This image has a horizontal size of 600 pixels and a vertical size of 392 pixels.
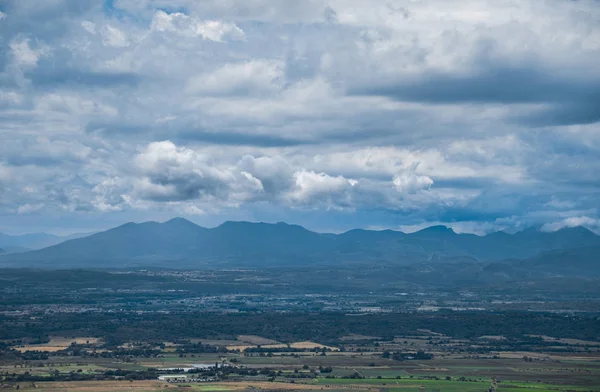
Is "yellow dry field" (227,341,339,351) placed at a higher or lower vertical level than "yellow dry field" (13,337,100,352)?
lower

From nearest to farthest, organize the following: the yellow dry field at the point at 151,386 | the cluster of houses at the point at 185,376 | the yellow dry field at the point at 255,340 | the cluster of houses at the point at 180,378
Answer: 1. the yellow dry field at the point at 151,386
2. the cluster of houses at the point at 180,378
3. the cluster of houses at the point at 185,376
4. the yellow dry field at the point at 255,340

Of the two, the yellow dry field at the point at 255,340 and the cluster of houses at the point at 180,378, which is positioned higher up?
A: the yellow dry field at the point at 255,340

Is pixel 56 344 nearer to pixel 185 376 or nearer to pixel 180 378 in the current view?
pixel 185 376

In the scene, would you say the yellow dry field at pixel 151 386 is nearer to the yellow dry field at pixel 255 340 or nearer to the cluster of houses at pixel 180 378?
the cluster of houses at pixel 180 378

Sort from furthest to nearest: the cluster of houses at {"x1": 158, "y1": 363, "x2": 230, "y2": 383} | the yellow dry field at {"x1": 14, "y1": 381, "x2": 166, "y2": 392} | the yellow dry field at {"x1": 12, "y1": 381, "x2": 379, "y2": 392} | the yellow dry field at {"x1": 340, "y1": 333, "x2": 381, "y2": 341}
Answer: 1. the yellow dry field at {"x1": 340, "y1": 333, "x2": 381, "y2": 341}
2. the cluster of houses at {"x1": 158, "y1": 363, "x2": 230, "y2": 383}
3. the yellow dry field at {"x1": 12, "y1": 381, "x2": 379, "y2": 392}
4. the yellow dry field at {"x1": 14, "y1": 381, "x2": 166, "y2": 392}

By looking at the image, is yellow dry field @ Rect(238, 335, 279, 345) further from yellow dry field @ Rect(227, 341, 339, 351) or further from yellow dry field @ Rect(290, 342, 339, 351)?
yellow dry field @ Rect(290, 342, 339, 351)

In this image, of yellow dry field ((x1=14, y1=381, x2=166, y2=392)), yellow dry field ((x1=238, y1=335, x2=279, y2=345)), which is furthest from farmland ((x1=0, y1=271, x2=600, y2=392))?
yellow dry field ((x1=238, y1=335, x2=279, y2=345))

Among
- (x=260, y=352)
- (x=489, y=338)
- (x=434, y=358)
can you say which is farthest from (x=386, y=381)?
(x=489, y=338)

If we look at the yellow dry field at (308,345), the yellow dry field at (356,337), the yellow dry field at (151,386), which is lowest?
the yellow dry field at (151,386)

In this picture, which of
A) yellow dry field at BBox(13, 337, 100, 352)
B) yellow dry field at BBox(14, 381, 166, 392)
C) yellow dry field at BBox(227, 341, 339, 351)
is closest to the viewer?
yellow dry field at BBox(14, 381, 166, 392)


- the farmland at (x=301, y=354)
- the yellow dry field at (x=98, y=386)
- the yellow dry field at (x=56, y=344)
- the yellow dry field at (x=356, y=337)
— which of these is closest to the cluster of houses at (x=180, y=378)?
the farmland at (x=301, y=354)
